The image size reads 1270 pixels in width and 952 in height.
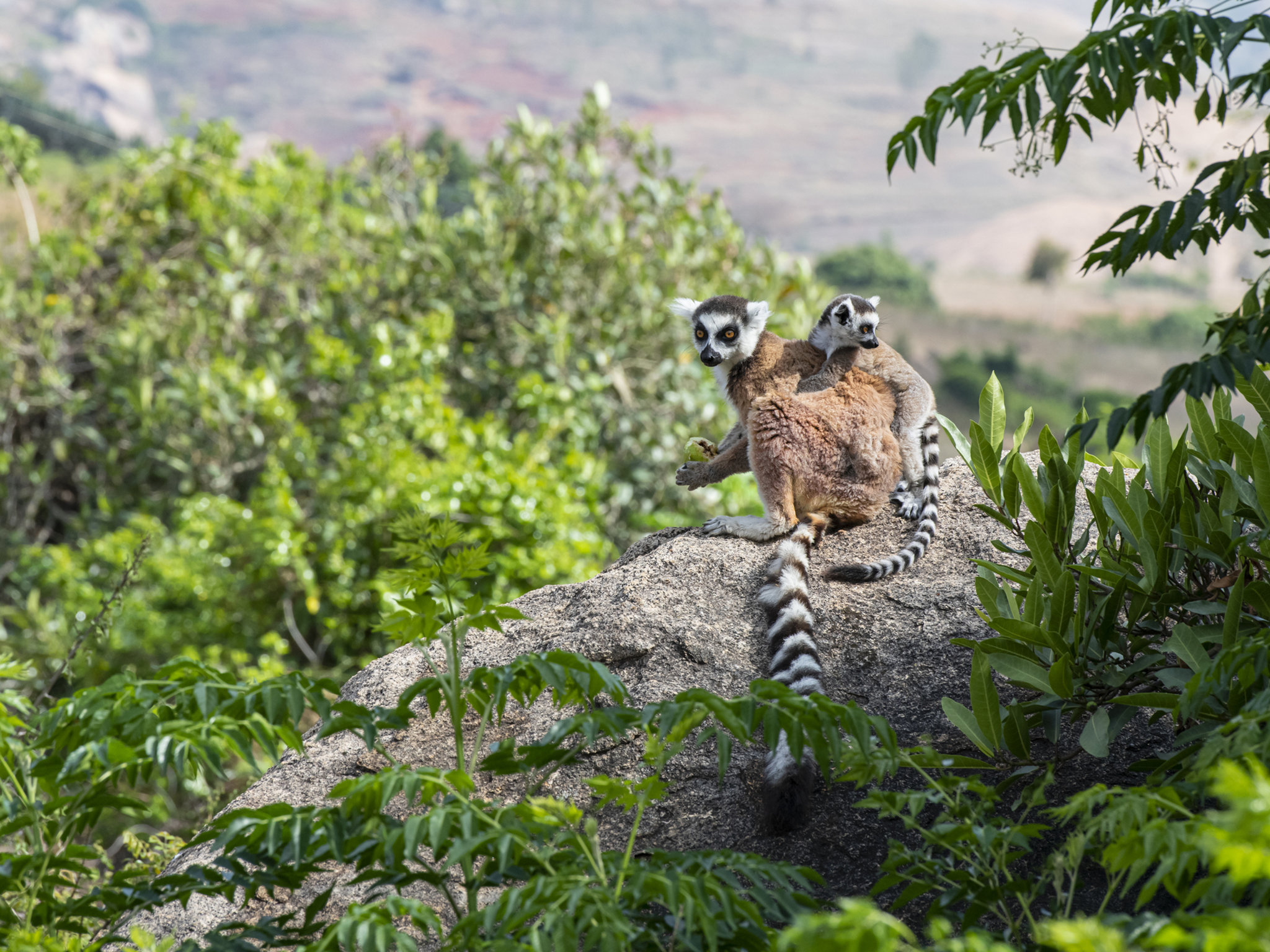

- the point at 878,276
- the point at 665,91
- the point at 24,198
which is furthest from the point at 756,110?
the point at 24,198

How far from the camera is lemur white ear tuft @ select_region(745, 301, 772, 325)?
3.40 m

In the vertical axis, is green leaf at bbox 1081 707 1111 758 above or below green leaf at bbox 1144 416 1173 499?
below

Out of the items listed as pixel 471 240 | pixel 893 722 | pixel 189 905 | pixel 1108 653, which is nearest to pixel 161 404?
pixel 471 240

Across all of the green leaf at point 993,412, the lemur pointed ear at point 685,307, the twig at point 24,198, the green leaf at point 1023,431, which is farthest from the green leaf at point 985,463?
the twig at point 24,198

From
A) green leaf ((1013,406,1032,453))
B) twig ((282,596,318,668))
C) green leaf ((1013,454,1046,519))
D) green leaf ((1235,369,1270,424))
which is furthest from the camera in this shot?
twig ((282,596,318,668))

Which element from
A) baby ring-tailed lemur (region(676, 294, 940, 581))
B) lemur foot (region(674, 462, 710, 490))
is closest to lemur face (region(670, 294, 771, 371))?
baby ring-tailed lemur (region(676, 294, 940, 581))

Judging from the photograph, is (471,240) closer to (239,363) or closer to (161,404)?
(239,363)

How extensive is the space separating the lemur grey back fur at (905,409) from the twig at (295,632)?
12.0ft

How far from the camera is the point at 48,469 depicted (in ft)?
23.1

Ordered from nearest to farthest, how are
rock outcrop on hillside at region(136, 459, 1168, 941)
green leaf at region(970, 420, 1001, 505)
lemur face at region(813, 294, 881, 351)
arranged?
rock outcrop on hillside at region(136, 459, 1168, 941) → green leaf at region(970, 420, 1001, 505) → lemur face at region(813, 294, 881, 351)

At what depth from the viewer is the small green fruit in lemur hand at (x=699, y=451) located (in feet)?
11.0

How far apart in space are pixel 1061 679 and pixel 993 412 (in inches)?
36.9

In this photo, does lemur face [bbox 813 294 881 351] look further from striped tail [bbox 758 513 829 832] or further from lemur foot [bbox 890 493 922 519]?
striped tail [bbox 758 513 829 832]

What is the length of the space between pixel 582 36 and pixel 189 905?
83.1 metres
